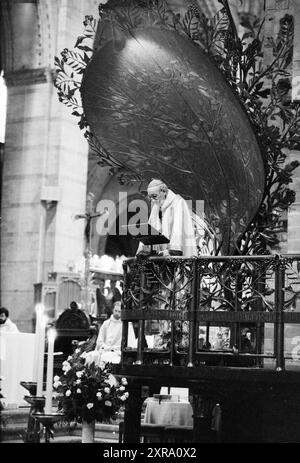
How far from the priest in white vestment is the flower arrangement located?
136cm

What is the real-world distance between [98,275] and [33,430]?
16.2 metres

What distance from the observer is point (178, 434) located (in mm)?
9125

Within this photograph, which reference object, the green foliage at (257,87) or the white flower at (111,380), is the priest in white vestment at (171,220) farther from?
the white flower at (111,380)

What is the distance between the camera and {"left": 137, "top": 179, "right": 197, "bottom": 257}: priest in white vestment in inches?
355

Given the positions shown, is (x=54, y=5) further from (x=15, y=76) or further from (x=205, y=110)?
(x=205, y=110)

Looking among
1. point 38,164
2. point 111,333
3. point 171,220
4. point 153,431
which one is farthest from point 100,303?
point 171,220

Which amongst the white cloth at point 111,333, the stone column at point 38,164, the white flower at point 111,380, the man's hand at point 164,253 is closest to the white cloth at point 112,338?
the white cloth at point 111,333

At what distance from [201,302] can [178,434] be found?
1709 mm

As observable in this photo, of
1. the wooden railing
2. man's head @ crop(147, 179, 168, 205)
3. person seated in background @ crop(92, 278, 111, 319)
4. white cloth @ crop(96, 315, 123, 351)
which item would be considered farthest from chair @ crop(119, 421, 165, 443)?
person seated in background @ crop(92, 278, 111, 319)

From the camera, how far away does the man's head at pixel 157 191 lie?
30.3 ft

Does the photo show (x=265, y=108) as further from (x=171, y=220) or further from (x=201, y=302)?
(x=201, y=302)
